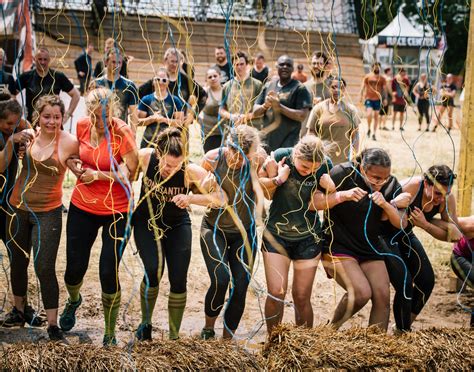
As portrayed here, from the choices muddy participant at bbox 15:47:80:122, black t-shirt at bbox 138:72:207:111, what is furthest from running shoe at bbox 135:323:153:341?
black t-shirt at bbox 138:72:207:111

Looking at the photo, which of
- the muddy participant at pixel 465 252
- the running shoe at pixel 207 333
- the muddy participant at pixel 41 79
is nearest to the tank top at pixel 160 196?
the running shoe at pixel 207 333

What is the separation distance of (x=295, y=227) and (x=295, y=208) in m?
0.14

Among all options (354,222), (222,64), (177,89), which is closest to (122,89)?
(177,89)

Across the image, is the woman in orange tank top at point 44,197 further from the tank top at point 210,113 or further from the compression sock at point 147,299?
the tank top at point 210,113

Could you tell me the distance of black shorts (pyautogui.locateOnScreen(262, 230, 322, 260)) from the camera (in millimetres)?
4684

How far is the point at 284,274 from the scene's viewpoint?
15.2ft

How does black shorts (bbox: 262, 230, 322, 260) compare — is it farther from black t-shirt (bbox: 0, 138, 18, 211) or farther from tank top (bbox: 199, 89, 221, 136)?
tank top (bbox: 199, 89, 221, 136)

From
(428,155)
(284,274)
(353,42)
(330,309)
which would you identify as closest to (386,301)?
(284,274)

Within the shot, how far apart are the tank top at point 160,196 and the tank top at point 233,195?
24 cm

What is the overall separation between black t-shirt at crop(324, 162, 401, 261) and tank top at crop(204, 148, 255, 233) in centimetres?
57

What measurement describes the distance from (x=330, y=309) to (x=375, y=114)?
33.9 ft

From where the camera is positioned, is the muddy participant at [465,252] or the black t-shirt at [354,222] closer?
the black t-shirt at [354,222]

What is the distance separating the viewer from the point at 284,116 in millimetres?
7379

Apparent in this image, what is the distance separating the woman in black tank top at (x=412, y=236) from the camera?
15.8ft
